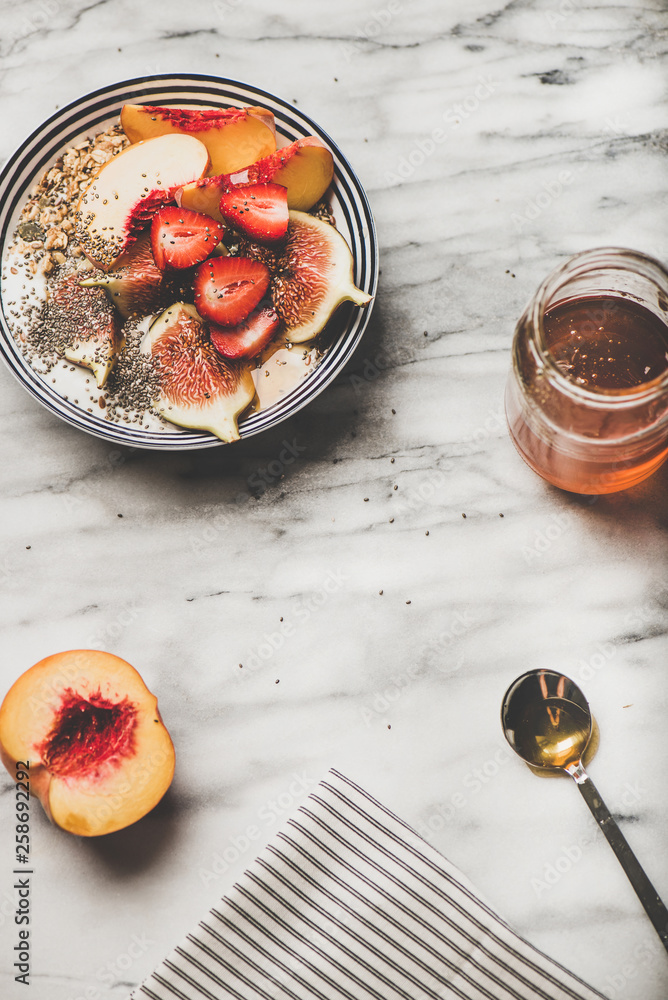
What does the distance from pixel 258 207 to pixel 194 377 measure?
23 centimetres

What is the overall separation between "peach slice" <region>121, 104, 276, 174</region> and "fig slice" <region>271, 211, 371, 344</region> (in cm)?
11

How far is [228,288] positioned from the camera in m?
0.94

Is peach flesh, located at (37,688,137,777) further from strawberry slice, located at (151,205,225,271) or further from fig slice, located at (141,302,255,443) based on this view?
strawberry slice, located at (151,205,225,271)

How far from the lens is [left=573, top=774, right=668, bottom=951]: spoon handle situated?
0.92m

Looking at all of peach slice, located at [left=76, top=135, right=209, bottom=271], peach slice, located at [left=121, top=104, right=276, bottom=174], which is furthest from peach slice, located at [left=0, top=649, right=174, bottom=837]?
peach slice, located at [left=121, top=104, right=276, bottom=174]

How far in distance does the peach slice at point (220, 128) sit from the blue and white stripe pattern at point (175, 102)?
0.9 inches

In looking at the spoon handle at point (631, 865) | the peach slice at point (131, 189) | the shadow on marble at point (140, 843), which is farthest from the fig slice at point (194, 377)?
the spoon handle at point (631, 865)

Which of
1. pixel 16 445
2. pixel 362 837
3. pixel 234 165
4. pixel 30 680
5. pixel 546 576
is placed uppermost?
pixel 234 165

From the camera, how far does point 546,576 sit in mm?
1018

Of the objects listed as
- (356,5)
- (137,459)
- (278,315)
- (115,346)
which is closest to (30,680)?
(137,459)

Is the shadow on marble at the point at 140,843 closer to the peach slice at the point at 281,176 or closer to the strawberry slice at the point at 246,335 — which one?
the strawberry slice at the point at 246,335

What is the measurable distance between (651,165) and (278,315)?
60cm

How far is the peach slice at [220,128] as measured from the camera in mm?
985

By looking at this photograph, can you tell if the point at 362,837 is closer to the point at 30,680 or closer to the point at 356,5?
the point at 30,680
